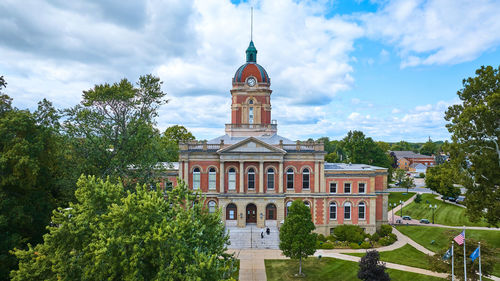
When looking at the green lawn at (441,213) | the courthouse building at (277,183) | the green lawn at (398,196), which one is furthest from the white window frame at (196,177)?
the green lawn at (398,196)

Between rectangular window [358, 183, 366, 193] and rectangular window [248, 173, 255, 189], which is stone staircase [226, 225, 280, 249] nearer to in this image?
rectangular window [248, 173, 255, 189]

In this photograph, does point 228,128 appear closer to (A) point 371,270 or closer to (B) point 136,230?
(A) point 371,270

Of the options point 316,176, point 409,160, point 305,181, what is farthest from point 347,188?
point 409,160

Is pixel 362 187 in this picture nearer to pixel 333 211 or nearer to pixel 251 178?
pixel 333 211

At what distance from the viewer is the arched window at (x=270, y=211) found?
41656 mm

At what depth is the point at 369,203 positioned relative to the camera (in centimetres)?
4109

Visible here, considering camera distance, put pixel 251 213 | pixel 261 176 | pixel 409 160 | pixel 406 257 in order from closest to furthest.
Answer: pixel 406 257, pixel 261 176, pixel 251 213, pixel 409 160

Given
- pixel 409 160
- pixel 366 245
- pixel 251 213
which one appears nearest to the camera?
pixel 366 245

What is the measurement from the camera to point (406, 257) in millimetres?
33469

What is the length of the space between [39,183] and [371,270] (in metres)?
27.5

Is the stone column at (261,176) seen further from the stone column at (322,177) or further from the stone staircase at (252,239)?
the stone column at (322,177)

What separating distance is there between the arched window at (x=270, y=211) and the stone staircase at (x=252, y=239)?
1590 millimetres

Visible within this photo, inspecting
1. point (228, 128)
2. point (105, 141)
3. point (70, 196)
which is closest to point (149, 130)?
point (105, 141)

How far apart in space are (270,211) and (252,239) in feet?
17.8
